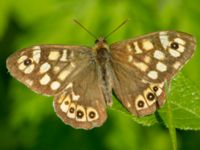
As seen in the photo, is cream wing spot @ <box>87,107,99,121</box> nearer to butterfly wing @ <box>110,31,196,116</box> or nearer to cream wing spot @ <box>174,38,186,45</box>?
butterfly wing @ <box>110,31,196,116</box>

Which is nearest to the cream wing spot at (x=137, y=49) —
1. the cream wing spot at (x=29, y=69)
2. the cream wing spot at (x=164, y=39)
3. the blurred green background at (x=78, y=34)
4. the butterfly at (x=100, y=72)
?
the butterfly at (x=100, y=72)

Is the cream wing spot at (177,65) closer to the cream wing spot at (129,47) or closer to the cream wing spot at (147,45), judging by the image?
the cream wing spot at (147,45)

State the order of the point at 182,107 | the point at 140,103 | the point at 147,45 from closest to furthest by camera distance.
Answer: the point at 182,107 → the point at 140,103 → the point at 147,45

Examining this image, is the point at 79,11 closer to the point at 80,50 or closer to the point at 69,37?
the point at 69,37

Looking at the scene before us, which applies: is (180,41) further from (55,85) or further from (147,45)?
(55,85)

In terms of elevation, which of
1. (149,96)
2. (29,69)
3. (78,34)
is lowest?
(78,34)

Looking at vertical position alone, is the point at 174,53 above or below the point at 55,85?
above

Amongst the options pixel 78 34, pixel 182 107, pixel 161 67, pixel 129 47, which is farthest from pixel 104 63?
pixel 78 34

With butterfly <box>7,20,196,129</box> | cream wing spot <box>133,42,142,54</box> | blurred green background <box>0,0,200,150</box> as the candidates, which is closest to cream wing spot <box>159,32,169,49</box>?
butterfly <box>7,20,196,129</box>
